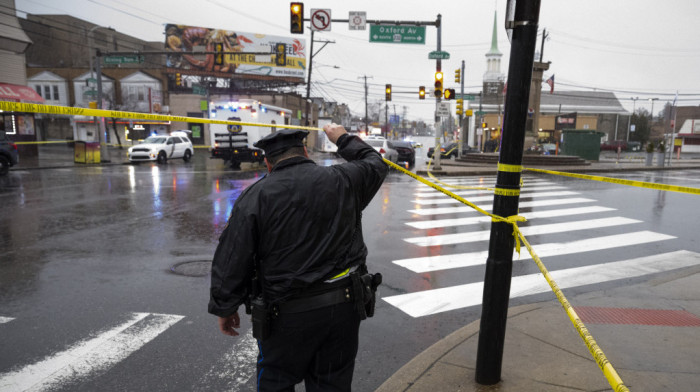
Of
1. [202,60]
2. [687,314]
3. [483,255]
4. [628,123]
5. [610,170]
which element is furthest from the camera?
[628,123]

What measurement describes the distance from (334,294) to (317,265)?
0.19 meters

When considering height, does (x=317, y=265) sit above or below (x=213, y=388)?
above

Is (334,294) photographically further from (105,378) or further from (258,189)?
(105,378)

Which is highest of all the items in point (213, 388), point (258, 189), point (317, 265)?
point (258, 189)

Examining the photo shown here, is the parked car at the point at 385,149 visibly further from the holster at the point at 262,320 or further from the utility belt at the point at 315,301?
the holster at the point at 262,320

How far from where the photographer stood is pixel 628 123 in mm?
77250

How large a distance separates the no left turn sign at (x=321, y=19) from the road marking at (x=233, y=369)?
1523 centimetres

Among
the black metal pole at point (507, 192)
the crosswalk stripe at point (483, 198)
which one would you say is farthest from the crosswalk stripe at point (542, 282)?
the crosswalk stripe at point (483, 198)

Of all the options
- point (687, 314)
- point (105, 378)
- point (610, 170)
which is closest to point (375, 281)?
point (105, 378)

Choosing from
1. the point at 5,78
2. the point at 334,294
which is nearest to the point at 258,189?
the point at 334,294

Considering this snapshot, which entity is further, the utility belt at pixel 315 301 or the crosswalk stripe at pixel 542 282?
the crosswalk stripe at pixel 542 282

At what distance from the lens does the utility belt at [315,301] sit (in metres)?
2.36

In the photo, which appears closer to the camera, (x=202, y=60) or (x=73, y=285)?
(x=73, y=285)

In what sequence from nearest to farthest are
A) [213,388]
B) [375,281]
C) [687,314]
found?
1. [375,281]
2. [213,388]
3. [687,314]
